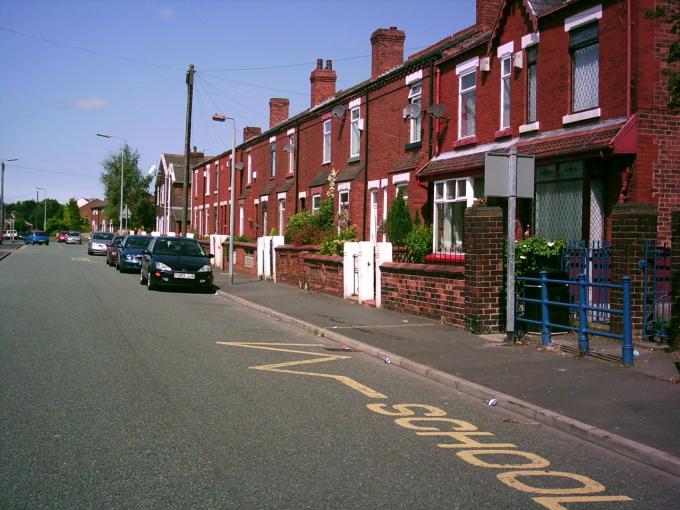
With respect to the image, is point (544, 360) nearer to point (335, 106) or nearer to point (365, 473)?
point (365, 473)

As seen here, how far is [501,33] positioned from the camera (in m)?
17.1

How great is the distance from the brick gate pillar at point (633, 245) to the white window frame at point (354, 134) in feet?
49.4

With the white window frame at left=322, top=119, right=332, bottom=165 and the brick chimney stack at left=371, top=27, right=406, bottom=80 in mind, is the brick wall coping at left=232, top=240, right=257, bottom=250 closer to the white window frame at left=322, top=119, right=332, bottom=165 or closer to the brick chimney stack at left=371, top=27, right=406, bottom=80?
the white window frame at left=322, top=119, right=332, bottom=165

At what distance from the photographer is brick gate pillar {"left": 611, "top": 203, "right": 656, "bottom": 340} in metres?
10.6

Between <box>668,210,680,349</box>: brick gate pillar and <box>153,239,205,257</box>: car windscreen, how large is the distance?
49.1 feet

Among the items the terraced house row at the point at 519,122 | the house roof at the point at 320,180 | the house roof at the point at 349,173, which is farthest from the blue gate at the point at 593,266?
the house roof at the point at 320,180

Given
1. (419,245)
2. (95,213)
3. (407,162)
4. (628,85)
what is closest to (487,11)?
(407,162)

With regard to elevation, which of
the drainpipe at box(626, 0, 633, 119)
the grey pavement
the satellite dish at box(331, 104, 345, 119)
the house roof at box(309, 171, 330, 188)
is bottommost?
the grey pavement

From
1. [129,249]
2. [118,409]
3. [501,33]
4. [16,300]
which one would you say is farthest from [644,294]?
[129,249]

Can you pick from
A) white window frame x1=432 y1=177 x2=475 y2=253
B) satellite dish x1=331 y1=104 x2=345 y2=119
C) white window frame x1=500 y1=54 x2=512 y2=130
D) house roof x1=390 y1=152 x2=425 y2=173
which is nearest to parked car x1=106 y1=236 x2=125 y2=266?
satellite dish x1=331 y1=104 x2=345 y2=119

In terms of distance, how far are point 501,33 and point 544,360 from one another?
1019cm

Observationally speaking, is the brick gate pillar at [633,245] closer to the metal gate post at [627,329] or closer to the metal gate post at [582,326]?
the metal gate post at [582,326]

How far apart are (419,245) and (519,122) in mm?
4525

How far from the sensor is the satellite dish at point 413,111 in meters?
19.8
